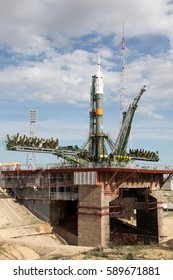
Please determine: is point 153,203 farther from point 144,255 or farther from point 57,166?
point 144,255

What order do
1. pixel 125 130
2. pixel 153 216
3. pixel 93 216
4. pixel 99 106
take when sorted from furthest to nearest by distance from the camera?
pixel 125 130 < pixel 99 106 < pixel 153 216 < pixel 93 216

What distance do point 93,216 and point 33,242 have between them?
10.3 meters

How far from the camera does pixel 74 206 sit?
70.1 meters

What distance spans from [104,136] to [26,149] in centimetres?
1839

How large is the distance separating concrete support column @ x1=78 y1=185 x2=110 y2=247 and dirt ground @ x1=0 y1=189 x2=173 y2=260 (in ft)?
14.2

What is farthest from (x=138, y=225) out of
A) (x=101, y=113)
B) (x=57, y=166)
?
(x=101, y=113)

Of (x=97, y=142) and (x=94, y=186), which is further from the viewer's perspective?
(x=97, y=142)

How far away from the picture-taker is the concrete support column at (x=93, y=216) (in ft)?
174

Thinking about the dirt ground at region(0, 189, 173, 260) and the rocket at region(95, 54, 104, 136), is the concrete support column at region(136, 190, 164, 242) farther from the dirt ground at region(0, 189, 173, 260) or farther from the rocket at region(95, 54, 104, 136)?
the rocket at region(95, 54, 104, 136)

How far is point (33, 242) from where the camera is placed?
5022 cm

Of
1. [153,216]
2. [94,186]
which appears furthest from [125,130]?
[94,186]

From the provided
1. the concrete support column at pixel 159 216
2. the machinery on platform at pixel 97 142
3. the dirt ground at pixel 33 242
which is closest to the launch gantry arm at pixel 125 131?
the machinery on platform at pixel 97 142

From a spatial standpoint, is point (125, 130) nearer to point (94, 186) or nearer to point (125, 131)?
point (125, 131)

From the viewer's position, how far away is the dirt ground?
31141 millimetres
